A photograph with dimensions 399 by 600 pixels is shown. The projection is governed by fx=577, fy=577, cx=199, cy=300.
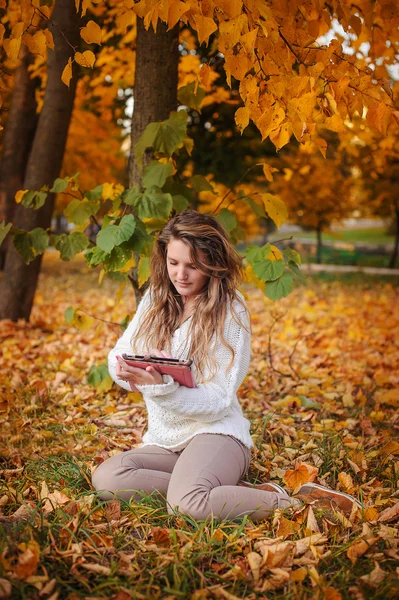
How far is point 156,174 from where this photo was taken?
3508 millimetres

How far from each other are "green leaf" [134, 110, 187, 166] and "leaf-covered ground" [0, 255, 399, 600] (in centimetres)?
129

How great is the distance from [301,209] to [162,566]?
15812mm

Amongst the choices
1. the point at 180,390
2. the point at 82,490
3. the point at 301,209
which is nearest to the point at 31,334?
the point at 82,490

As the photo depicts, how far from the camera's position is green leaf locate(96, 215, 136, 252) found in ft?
→ 10.6

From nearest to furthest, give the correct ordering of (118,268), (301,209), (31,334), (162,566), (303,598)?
(303,598), (162,566), (118,268), (31,334), (301,209)

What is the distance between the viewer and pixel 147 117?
3836mm

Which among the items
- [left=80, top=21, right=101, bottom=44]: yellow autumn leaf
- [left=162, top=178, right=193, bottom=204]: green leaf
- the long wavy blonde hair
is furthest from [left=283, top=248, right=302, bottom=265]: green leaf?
[left=80, top=21, right=101, bottom=44]: yellow autumn leaf

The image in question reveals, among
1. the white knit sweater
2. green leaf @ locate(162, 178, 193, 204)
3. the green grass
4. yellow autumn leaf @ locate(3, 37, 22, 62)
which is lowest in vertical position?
the white knit sweater

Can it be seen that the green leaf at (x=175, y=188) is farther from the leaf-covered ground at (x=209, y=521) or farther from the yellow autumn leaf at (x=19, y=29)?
the yellow autumn leaf at (x=19, y=29)

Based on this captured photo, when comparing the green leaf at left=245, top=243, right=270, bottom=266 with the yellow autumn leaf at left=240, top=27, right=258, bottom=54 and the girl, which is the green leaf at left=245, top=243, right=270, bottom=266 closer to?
the girl

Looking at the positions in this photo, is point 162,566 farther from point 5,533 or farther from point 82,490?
point 82,490

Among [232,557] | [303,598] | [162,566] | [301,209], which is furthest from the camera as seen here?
[301,209]

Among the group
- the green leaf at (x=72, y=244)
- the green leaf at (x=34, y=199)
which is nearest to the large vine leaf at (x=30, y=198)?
the green leaf at (x=34, y=199)

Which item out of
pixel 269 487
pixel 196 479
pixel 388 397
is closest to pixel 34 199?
pixel 196 479
